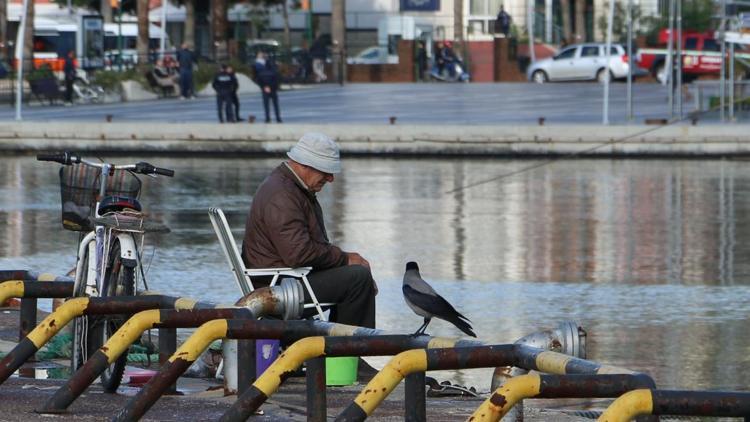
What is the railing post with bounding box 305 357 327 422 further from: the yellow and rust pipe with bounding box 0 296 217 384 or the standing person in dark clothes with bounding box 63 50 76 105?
the standing person in dark clothes with bounding box 63 50 76 105

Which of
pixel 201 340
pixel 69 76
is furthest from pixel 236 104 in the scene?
pixel 201 340

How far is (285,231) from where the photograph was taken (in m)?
8.70

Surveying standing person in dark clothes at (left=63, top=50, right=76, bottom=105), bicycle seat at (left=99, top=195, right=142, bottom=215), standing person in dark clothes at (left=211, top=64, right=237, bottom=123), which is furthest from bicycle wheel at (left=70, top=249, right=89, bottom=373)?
standing person in dark clothes at (left=63, top=50, right=76, bottom=105)

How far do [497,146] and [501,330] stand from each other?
1801cm

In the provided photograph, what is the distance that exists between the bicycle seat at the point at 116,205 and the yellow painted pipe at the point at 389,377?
2.63 meters

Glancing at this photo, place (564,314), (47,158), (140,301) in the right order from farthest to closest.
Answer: (564,314) → (47,158) → (140,301)

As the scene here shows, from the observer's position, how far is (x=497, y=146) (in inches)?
1154

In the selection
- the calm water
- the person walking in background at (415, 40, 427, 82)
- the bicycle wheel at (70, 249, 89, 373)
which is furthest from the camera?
the person walking in background at (415, 40, 427, 82)

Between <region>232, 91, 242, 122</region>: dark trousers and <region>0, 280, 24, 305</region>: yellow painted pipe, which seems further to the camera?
<region>232, 91, 242, 122</region>: dark trousers

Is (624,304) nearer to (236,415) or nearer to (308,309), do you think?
(308,309)

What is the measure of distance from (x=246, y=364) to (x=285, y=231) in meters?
1.51

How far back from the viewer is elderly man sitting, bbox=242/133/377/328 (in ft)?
28.5

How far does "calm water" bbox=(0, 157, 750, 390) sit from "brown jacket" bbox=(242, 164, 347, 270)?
1342 mm

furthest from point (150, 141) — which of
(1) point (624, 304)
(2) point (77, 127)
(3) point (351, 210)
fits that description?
(1) point (624, 304)
